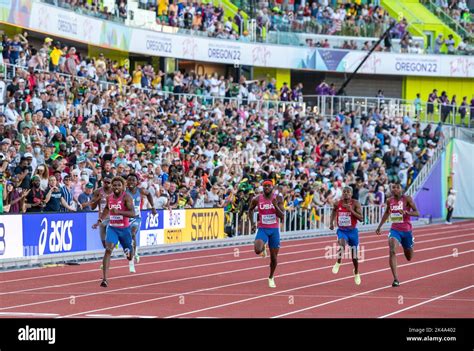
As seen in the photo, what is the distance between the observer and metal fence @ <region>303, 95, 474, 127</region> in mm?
49688

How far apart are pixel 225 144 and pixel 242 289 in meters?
17.1

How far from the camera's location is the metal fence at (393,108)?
49.7m

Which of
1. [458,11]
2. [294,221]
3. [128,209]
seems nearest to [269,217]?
[128,209]

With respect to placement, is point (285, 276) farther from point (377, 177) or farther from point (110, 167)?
point (377, 177)

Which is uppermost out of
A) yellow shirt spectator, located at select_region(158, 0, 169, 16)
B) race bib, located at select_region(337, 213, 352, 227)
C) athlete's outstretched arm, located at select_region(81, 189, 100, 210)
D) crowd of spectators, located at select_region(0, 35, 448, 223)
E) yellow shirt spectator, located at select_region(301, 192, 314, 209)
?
yellow shirt spectator, located at select_region(158, 0, 169, 16)

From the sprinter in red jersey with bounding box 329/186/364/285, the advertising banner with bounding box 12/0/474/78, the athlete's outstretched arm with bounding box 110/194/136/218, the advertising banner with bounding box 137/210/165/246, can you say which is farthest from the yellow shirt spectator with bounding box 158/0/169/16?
the athlete's outstretched arm with bounding box 110/194/136/218

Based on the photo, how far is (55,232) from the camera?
25.0 meters

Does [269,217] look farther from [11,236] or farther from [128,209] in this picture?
[11,236]

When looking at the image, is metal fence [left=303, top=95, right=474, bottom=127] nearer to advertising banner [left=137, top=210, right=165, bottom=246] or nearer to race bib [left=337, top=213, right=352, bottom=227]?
advertising banner [left=137, top=210, right=165, bottom=246]

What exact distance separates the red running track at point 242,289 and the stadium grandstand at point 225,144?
0.09m

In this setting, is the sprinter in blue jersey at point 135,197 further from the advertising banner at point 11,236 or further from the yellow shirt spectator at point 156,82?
the yellow shirt spectator at point 156,82

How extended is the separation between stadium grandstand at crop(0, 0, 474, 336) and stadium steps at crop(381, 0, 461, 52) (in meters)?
0.11

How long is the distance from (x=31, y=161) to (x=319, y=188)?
49.0 feet

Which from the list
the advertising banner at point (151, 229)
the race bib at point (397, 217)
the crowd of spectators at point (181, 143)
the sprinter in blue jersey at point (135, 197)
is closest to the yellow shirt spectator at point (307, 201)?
the crowd of spectators at point (181, 143)
